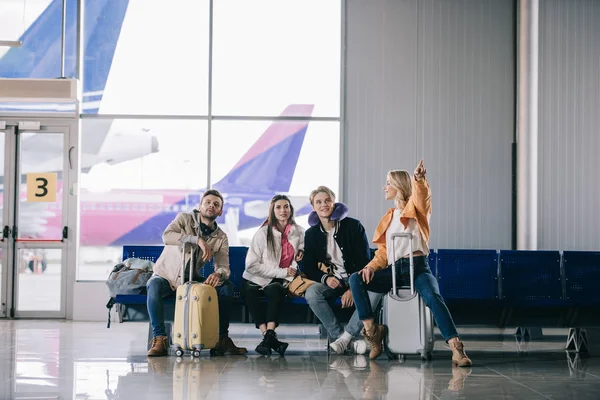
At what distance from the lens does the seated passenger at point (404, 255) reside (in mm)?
4832

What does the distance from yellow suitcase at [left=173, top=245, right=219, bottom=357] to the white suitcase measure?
1.17 meters

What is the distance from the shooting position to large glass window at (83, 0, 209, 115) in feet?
28.0

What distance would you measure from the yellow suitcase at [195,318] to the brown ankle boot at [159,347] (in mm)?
121

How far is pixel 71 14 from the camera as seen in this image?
28.1 feet

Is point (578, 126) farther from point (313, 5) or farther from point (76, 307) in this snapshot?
point (76, 307)

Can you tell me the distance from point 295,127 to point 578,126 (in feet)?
9.99

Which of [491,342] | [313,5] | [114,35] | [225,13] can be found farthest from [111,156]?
[491,342]

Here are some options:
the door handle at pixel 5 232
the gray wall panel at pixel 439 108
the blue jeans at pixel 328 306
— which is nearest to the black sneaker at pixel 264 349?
the blue jeans at pixel 328 306

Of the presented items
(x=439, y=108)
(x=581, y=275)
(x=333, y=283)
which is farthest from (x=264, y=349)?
(x=439, y=108)

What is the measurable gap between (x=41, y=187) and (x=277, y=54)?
305 centimetres

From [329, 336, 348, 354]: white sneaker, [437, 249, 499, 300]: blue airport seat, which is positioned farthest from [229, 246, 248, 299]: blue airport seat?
[437, 249, 499, 300]: blue airport seat

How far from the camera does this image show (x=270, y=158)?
8.55 meters

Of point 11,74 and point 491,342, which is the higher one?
point 11,74

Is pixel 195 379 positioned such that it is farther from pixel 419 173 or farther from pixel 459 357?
pixel 419 173
